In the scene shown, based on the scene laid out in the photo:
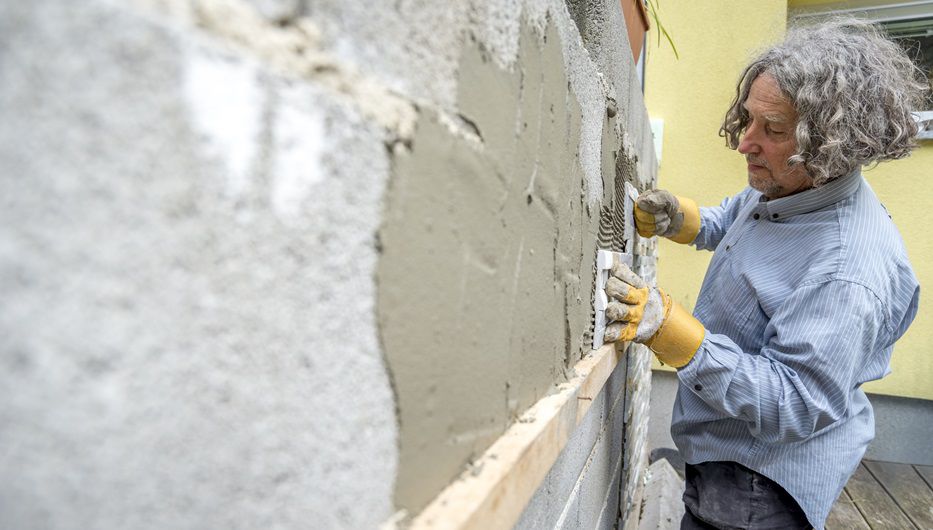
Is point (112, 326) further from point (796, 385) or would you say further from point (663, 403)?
point (663, 403)

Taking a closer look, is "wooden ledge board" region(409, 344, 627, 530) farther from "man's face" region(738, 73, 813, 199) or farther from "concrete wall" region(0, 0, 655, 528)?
"man's face" region(738, 73, 813, 199)

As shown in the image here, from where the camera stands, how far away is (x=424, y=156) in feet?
1.81

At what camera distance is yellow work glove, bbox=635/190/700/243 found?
7.56 feet

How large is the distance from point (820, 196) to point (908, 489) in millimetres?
3231

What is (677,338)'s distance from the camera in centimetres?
158

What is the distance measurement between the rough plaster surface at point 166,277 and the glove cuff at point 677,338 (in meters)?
Result: 1.33

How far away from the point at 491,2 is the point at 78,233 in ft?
1.77

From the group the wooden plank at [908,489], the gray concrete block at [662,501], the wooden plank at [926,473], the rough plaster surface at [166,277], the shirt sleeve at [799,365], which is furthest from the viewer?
the wooden plank at [926,473]

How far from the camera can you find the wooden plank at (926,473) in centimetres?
380

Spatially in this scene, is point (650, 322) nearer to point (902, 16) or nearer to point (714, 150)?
point (714, 150)

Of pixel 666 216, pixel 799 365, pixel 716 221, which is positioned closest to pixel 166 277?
pixel 799 365

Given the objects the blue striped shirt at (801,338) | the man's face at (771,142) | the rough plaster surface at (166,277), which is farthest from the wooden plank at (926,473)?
the rough plaster surface at (166,277)

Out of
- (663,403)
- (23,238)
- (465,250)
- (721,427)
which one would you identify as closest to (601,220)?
(721,427)

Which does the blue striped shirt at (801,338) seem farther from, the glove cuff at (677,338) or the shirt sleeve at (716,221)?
the shirt sleeve at (716,221)
